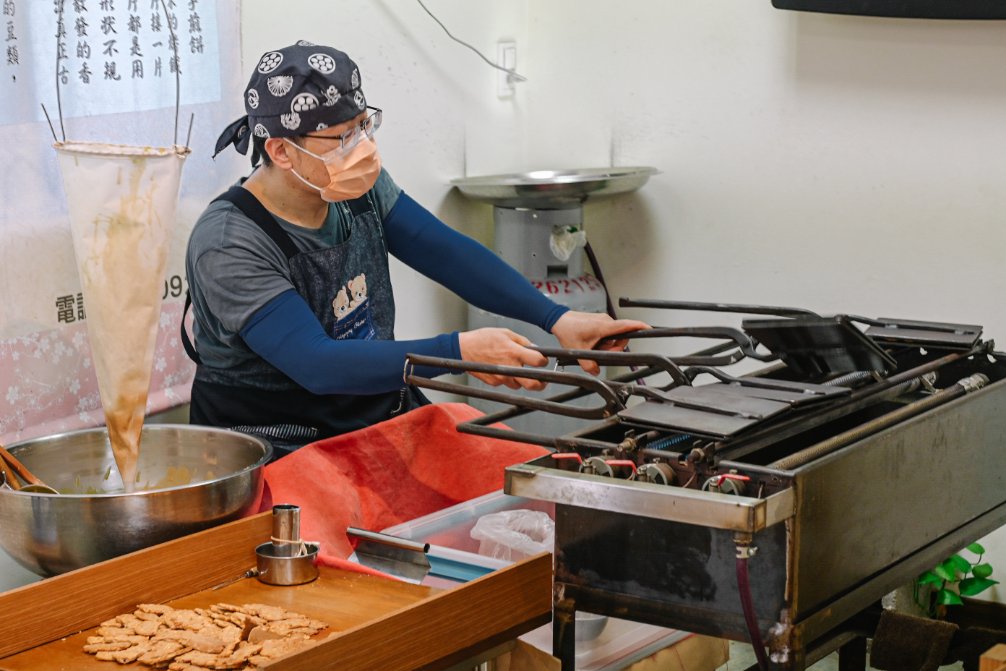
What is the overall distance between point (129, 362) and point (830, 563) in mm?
1246

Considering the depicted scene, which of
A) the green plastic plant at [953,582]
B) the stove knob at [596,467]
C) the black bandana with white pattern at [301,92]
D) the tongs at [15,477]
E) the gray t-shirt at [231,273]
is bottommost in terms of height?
the green plastic plant at [953,582]

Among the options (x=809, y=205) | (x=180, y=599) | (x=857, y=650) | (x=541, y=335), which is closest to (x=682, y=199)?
(x=809, y=205)

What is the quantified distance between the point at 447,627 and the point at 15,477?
2.67ft

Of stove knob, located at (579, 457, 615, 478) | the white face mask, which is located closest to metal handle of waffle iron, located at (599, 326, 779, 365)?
stove knob, located at (579, 457, 615, 478)

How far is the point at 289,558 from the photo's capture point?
73.3 inches

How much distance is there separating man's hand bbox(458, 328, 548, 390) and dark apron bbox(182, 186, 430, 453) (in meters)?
0.44

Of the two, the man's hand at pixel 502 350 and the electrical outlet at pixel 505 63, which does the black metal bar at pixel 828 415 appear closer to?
the man's hand at pixel 502 350

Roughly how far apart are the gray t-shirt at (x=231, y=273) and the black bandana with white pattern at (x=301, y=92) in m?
0.20

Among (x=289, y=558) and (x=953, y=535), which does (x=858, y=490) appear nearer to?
(x=953, y=535)

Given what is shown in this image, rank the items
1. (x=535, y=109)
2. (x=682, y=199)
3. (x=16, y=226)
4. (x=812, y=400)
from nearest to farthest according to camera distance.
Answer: (x=812, y=400), (x=16, y=226), (x=682, y=199), (x=535, y=109)

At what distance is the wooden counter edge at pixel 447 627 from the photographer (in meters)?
1.53

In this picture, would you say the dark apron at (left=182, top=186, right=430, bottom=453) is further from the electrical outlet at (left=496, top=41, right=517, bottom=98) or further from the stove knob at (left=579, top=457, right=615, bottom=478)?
the electrical outlet at (left=496, top=41, right=517, bottom=98)

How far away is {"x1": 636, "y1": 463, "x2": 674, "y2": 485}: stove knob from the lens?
157 centimetres

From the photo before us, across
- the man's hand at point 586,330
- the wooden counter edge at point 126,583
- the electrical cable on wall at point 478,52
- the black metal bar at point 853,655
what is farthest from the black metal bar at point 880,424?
the electrical cable on wall at point 478,52
